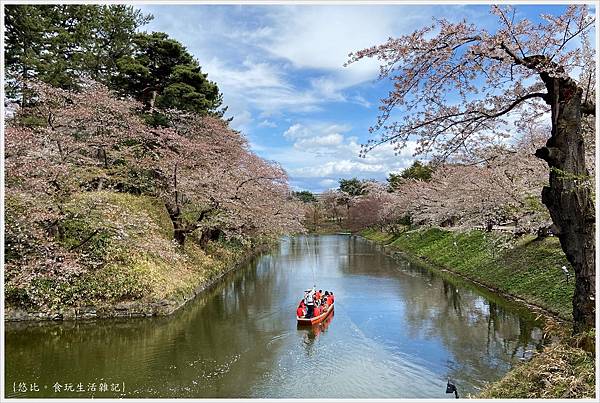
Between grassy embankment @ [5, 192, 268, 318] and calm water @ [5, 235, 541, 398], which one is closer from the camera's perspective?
calm water @ [5, 235, 541, 398]

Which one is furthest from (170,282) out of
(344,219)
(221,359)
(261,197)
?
(344,219)

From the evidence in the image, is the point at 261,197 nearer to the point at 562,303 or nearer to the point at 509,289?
the point at 509,289

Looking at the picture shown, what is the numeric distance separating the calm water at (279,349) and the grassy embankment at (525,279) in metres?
1.08

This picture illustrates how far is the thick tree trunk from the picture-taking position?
16.1 feet

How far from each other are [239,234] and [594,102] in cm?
1584

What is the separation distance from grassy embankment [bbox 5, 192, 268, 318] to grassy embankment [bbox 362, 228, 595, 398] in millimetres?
9353

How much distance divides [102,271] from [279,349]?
562 centimetres

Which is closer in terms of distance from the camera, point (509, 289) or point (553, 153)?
point (553, 153)

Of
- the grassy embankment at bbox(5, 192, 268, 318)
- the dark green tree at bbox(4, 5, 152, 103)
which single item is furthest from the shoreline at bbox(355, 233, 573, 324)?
the dark green tree at bbox(4, 5, 152, 103)

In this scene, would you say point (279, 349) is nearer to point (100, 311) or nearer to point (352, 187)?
point (100, 311)

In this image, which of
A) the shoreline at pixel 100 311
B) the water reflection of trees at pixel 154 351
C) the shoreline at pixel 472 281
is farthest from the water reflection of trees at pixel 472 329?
the shoreline at pixel 100 311

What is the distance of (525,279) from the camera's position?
14.8m

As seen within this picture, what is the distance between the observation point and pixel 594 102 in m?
5.07

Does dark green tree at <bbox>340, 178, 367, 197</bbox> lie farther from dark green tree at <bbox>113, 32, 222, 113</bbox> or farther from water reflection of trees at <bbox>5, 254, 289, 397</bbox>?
water reflection of trees at <bbox>5, 254, 289, 397</bbox>
